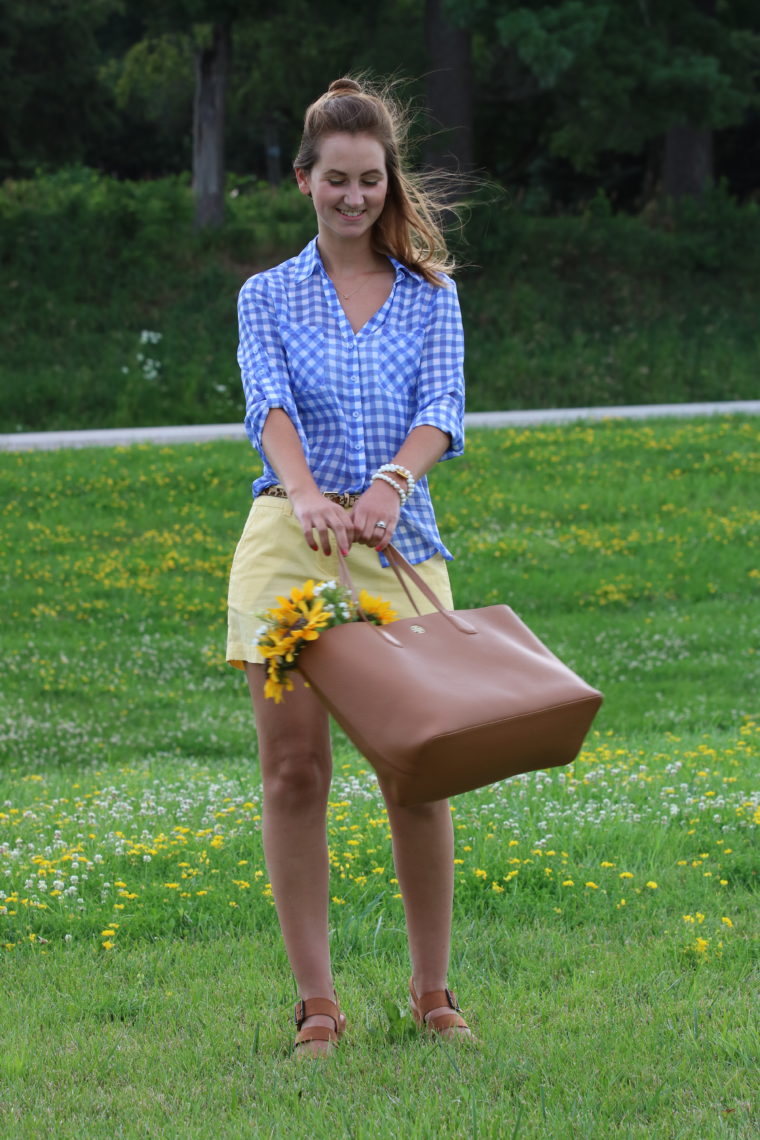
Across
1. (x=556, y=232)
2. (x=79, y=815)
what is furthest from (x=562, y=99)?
(x=79, y=815)

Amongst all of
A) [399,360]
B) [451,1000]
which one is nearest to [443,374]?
[399,360]

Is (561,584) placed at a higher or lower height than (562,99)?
lower

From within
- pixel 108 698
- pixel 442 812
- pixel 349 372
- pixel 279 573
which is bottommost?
pixel 108 698

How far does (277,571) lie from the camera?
131 inches

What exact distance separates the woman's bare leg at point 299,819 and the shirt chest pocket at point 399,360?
75 cm

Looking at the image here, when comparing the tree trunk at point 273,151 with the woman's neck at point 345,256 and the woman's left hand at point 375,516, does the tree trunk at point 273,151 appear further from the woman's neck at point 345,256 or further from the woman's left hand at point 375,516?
the woman's left hand at point 375,516

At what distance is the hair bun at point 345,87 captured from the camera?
3428 mm

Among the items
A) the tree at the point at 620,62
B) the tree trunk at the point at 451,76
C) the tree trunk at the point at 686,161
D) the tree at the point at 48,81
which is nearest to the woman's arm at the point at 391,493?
the tree at the point at 620,62

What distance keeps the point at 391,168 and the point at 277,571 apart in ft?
3.42

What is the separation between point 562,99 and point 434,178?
2288 cm

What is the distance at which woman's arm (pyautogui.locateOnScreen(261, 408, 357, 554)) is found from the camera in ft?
10.2

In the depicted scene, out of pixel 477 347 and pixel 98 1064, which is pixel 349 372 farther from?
pixel 477 347

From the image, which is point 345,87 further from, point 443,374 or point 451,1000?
point 451,1000

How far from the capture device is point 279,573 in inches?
131
